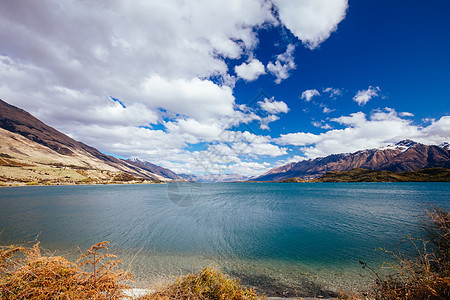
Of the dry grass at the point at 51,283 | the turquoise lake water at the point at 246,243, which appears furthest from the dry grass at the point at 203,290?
the turquoise lake water at the point at 246,243

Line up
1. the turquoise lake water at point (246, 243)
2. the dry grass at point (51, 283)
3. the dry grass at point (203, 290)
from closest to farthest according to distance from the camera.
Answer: the dry grass at point (51, 283), the dry grass at point (203, 290), the turquoise lake water at point (246, 243)

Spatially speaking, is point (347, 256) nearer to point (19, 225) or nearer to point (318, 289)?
point (318, 289)

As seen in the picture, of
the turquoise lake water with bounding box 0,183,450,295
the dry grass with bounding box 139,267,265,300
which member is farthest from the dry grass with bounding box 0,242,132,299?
the turquoise lake water with bounding box 0,183,450,295

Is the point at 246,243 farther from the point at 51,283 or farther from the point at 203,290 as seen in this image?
the point at 51,283

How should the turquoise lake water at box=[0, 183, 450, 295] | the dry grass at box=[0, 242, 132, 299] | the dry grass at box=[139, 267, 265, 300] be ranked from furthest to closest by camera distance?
the turquoise lake water at box=[0, 183, 450, 295] < the dry grass at box=[139, 267, 265, 300] < the dry grass at box=[0, 242, 132, 299]

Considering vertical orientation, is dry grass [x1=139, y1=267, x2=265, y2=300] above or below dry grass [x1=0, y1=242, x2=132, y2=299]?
below

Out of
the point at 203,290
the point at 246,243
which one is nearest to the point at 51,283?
the point at 203,290

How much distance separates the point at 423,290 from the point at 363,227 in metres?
23.9

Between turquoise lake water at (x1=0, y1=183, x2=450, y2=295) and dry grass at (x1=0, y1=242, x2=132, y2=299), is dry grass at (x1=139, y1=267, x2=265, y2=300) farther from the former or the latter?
turquoise lake water at (x1=0, y1=183, x2=450, y2=295)

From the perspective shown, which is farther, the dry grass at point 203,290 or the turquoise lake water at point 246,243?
the turquoise lake water at point 246,243

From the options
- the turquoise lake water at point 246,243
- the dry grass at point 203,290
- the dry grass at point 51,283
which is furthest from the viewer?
the turquoise lake water at point 246,243

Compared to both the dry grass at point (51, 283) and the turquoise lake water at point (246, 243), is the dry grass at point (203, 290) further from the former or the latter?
the turquoise lake water at point (246, 243)

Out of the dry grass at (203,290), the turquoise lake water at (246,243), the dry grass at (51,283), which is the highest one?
the dry grass at (51,283)

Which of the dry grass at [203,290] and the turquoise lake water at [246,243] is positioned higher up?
the dry grass at [203,290]
